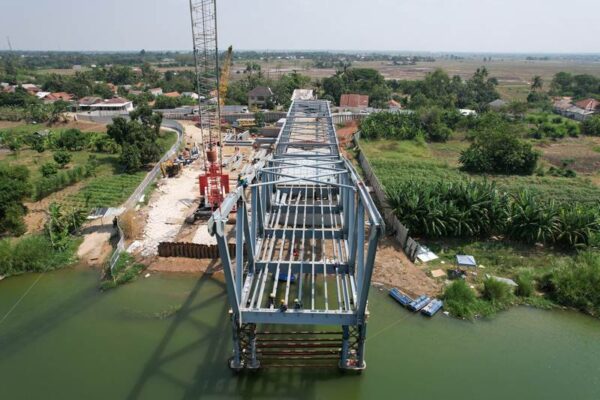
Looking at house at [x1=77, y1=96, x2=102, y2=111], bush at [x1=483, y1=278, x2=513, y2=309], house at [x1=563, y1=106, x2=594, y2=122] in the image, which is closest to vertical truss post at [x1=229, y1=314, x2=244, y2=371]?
bush at [x1=483, y1=278, x2=513, y2=309]

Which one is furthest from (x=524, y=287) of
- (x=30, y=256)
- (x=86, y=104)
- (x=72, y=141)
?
(x=86, y=104)

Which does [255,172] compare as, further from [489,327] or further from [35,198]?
[35,198]

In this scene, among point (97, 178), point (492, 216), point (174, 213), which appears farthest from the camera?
point (97, 178)

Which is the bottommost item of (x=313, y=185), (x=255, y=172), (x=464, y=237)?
(x=464, y=237)

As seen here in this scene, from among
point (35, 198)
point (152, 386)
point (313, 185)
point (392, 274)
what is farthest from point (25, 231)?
point (392, 274)

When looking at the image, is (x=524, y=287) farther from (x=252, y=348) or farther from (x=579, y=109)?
(x=579, y=109)

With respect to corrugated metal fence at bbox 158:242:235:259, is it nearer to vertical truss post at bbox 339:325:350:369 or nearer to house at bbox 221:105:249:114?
vertical truss post at bbox 339:325:350:369
